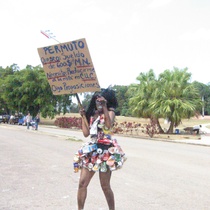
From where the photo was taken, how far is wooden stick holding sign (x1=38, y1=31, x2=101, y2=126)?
15.9ft

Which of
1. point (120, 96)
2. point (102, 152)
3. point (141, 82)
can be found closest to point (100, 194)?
point (102, 152)

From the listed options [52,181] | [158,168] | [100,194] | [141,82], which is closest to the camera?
[100,194]

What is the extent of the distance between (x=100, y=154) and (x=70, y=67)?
1352 mm

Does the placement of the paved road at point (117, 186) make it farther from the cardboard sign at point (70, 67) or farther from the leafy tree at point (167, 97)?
the leafy tree at point (167, 97)

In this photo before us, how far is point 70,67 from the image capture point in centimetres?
499

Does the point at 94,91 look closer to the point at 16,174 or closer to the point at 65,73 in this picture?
the point at 65,73

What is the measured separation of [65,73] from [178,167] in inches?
245

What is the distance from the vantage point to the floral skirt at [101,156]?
14.4 feet

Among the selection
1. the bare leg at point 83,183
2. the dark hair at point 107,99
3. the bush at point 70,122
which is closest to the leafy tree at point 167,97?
the bush at point 70,122

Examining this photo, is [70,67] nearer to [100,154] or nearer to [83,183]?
[100,154]

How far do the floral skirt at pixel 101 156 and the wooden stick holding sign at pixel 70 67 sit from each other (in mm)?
663

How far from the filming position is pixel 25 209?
544cm

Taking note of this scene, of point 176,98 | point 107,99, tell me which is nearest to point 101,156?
point 107,99

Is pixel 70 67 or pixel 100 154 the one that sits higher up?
pixel 70 67
